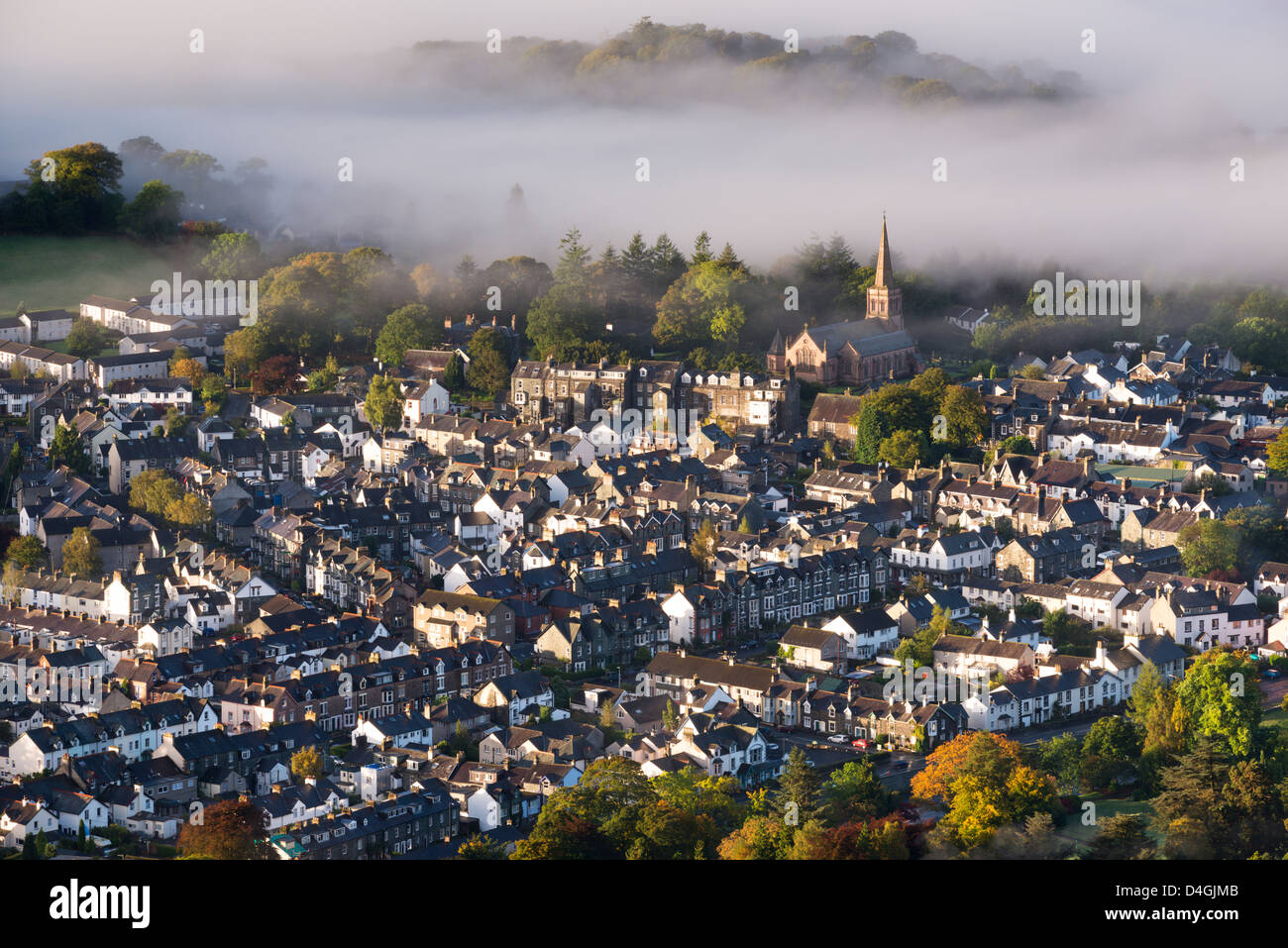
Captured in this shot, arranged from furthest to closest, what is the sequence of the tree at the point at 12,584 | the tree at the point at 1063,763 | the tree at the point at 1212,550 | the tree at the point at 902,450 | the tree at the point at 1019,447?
the tree at the point at 1019,447
the tree at the point at 902,450
the tree at the point at 1212,550
the tree at the point at 12,584
the tree at the point at 1063,763

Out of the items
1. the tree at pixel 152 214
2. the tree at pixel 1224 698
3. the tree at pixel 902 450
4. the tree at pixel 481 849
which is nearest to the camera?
the tree at pixel 481 849

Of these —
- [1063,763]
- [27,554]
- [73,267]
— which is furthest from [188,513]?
[73,267]

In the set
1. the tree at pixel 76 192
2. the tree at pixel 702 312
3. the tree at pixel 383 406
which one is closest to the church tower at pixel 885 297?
the tree at pixel 702 312

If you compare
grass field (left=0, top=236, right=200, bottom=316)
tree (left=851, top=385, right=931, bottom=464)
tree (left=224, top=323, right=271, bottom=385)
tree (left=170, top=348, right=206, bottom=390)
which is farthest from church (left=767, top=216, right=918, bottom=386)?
grass field (left=0, top=236, right=200, bottom=316)

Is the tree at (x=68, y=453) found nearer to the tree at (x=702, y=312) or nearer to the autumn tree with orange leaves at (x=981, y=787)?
the tree at (x=702, y=312)

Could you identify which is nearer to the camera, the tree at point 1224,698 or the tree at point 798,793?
the tree at point 798,793

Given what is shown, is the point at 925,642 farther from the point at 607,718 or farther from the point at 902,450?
the point at 902,450
